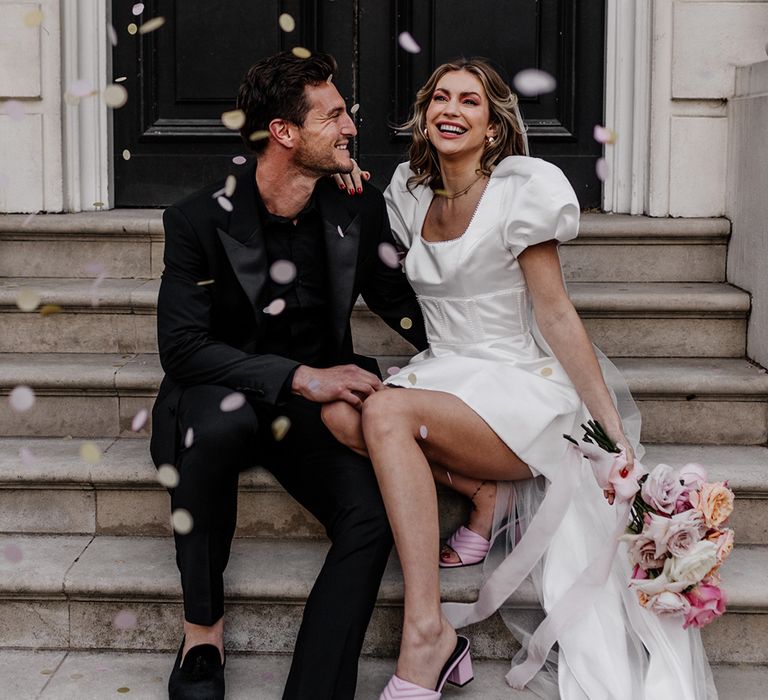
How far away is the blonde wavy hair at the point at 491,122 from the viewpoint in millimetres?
2883

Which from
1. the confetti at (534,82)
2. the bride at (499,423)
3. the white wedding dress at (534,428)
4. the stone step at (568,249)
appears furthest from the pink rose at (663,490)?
the confetti at (534,82)

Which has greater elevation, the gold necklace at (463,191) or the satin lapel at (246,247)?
the gold necklace at (463,191)

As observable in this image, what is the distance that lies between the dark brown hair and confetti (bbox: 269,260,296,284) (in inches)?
12.1

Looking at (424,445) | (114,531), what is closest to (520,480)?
(424,445)

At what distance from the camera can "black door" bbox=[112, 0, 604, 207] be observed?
4129 mm

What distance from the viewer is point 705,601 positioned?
238cm

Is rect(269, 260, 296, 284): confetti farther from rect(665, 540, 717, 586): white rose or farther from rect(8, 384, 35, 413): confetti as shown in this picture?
rect(665, 540, 717, 586): white rose

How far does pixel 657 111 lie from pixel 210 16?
5.57ft

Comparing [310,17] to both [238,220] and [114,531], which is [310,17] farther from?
[114,531]

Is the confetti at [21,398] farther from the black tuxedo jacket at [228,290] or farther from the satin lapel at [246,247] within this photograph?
the satin lapel at [246,247]

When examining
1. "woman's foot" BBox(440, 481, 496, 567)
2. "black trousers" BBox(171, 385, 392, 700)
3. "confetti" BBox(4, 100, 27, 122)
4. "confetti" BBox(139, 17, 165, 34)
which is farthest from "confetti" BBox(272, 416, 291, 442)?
"confetti" BBox(139, 17, 165, 34)

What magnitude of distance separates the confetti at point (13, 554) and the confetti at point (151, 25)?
2129 millimetres

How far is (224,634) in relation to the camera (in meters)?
2.75

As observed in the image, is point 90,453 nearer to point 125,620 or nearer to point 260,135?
point 125,620
